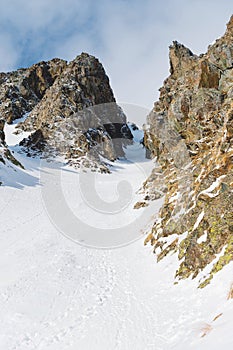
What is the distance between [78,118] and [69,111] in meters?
3.06

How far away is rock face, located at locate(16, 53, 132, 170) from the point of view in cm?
6025

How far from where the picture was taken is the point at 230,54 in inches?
925

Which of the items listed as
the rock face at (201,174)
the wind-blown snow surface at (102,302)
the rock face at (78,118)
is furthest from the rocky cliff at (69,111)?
the wind-blown snow surface at (102,302)

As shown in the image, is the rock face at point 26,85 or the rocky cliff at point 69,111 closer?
the rocky cliff at point 69,111

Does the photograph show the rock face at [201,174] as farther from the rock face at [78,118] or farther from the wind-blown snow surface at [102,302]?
the rock face at [78,118]

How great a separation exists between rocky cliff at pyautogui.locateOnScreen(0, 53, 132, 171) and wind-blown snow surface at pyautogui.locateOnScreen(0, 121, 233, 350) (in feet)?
129

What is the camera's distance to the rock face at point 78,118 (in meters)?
60.2

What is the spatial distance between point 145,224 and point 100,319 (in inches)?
488

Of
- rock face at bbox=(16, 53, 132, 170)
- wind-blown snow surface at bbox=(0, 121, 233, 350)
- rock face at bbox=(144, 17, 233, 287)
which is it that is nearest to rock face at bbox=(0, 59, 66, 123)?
rock face at bbox=(16, 53, 132, 170)

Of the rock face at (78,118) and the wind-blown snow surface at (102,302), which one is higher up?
the rock face at (78,118)

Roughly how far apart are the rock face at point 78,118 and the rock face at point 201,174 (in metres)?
31.8

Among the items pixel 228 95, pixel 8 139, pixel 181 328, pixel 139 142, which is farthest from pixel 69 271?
pixel 139 142

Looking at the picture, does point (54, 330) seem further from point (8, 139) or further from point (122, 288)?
point (8, 139)

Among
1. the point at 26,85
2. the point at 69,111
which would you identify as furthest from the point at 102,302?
the point at 26,85
